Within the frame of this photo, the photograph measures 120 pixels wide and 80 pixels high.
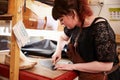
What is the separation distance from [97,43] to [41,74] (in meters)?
0.38

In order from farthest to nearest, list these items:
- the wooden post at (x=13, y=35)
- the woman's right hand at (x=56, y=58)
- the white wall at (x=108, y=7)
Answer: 1. the white wall at (x=108, y=7)
2. the woman's right hand at (x=56, y=58)
3. the wooden post at (x=13, y=35)

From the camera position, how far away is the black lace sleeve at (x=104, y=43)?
3.65 ft

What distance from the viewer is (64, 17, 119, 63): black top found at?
3.67ft

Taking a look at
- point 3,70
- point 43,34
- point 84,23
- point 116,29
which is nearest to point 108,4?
→ point 116,29

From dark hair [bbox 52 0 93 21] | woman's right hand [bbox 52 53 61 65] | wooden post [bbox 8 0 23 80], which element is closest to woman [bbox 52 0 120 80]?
dark hair [bbox 52 0 93 21]

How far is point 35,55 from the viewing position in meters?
1.59

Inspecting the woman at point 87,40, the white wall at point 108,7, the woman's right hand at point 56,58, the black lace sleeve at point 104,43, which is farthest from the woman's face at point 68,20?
the white wall at point 108,7

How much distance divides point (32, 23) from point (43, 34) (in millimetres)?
182

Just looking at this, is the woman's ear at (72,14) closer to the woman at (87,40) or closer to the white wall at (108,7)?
the woman at (87,40)

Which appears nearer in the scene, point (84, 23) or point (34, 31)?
point (84, 23)

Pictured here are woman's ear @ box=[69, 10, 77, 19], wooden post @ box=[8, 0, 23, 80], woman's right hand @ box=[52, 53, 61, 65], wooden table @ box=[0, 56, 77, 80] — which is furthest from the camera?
woman's right hand @ box=[52, 53, 61, 65]

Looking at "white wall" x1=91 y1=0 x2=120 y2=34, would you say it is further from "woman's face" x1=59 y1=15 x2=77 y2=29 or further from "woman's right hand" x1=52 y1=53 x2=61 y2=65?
"woman's face" x1=59 y1=15 x2=77 y2=29

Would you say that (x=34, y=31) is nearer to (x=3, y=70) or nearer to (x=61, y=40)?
(x=61, y=40)

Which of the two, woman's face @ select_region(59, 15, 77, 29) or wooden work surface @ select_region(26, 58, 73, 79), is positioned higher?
woman's face @ select_region(59, 15, 77, 29)
